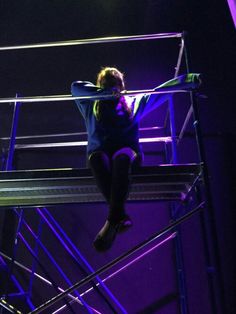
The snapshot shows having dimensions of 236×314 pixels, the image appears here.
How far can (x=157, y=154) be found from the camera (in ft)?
8.80

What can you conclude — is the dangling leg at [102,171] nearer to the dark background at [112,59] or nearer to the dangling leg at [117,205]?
the dangling leg at [117,205]

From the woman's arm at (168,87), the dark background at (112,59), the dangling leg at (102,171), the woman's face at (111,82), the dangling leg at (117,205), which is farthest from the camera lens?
the dark background at (112,59)

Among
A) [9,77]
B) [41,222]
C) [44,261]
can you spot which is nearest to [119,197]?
[41,222]

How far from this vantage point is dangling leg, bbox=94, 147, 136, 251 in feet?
4.32

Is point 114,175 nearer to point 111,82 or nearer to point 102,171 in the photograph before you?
point 102,171

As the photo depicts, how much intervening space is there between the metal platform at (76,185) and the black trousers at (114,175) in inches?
3.7

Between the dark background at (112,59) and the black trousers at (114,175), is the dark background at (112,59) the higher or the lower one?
the higher one

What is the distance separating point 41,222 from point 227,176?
142 centimetres

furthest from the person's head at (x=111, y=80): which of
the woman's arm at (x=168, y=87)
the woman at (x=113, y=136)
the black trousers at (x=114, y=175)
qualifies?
the black trousers at (x=114, y=175)

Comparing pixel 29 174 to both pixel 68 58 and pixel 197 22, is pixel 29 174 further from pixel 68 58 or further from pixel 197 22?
pixel 197 22

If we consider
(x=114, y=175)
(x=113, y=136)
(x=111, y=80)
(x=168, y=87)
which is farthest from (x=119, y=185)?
(x=111, y=80)

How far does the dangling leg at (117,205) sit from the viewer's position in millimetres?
1317

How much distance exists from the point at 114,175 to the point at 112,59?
1635 millimetres

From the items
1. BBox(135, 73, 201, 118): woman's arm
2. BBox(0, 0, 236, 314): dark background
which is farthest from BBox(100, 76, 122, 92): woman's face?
BBox(0, 0, 236, 314): dark background
